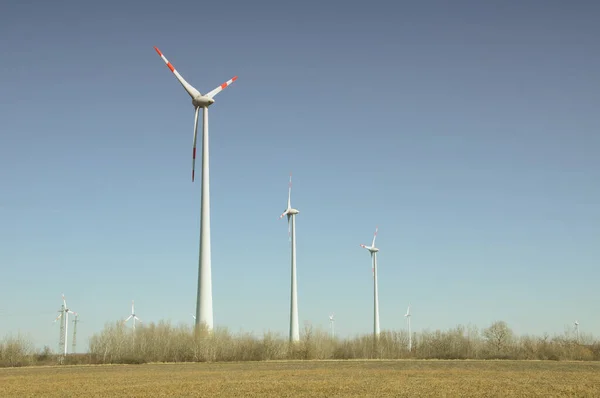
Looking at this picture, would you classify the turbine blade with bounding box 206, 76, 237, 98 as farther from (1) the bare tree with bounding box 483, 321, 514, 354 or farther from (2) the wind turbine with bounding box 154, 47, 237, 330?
(1) the bare tree with bounding box 483, 321, 514, 354

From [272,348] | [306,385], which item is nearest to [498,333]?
[272,348]

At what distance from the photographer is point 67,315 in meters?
114

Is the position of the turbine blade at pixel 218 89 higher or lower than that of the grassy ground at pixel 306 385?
higher

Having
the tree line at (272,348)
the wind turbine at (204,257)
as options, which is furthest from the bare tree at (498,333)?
the wind turbine at (204,257)

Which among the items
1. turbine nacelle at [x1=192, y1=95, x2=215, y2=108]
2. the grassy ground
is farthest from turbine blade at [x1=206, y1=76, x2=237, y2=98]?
the grassy ground

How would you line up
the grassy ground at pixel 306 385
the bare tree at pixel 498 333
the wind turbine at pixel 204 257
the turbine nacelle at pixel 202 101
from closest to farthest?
the grassy ground at pixel 306 385, the wind turbine at pixel 204 257, the turbine nacelle at pixel 202 101, the bare tree at pixel 498 333

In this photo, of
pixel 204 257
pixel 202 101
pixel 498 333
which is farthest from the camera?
pixel 498 333

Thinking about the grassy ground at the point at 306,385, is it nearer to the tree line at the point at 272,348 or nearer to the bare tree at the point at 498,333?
the tree line at the point at 272,348

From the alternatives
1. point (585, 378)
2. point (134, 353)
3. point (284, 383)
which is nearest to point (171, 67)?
point (134, 353)

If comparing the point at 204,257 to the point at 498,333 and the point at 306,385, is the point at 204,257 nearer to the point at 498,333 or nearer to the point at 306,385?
the point at 306,385

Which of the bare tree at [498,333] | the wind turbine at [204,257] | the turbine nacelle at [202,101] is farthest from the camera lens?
the bare tree at [498,333]

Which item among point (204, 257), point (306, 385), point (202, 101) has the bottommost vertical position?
point (306, 385)

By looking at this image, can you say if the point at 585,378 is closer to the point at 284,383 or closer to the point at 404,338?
the point at 284,383

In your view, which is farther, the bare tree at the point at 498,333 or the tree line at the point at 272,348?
the bare tree at the point at 498,333
